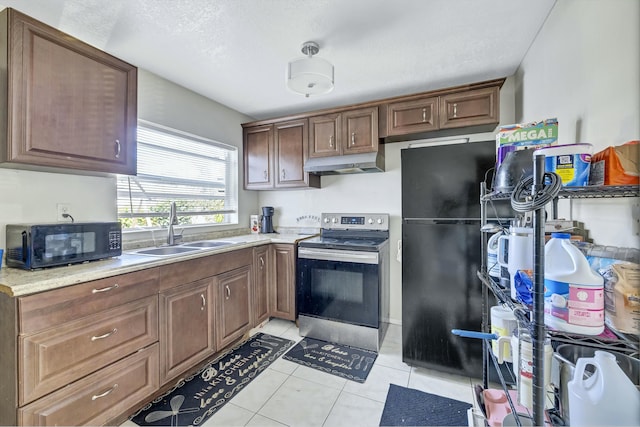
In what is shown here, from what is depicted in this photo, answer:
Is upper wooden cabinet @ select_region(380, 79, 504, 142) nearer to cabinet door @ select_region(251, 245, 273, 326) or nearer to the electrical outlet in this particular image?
cabinet door @ select_region(251, 245, 273, 326)

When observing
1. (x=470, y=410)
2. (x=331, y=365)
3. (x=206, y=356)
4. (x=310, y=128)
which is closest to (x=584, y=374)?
(x=470, y=410)

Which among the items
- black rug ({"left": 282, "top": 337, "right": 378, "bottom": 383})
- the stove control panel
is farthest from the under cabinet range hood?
black rug ({"left": 282, "top": 337, "right": 378, "bottom": 383})

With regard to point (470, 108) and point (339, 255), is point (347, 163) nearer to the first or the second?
point (339, 255)

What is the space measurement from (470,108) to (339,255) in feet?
5.75

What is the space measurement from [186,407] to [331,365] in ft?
3.49

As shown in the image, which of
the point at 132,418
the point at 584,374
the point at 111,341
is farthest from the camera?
the point at 132,418

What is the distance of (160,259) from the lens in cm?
176

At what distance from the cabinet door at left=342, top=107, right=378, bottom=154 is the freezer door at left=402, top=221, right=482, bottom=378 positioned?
0.99m

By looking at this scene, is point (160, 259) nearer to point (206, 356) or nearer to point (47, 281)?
point (47, 281)

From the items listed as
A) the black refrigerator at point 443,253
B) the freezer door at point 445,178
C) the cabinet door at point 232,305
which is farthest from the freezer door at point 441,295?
the cabinet door at point 232,305

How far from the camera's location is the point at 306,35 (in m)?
1.81

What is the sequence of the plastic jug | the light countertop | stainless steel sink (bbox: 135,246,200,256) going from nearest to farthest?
1. the plastic jug
2. the light countertop
3. stainless steel sink (bbox: 135,246,200,256)

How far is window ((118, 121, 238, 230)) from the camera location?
2.30 m

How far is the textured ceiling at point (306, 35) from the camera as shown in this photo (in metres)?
1.56
